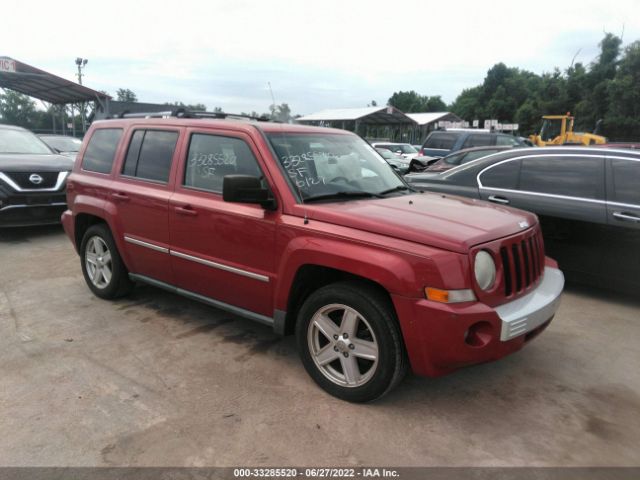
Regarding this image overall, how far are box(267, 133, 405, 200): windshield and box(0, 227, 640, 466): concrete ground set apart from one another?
4.52 feet

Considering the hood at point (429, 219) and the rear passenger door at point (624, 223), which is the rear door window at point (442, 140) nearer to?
the rear passenger door at point (624, 223)

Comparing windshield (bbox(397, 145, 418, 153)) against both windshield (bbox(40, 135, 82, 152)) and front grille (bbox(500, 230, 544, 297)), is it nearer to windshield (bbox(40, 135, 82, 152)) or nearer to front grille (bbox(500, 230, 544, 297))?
windshield (bbox(40, 135, 82, 152))

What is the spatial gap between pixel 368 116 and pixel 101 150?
1284 inches

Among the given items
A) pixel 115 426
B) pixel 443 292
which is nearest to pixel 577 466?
pixel 443 292

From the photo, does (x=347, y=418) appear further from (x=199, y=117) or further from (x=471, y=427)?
(x=199, y=117)

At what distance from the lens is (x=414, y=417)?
9.87 ft

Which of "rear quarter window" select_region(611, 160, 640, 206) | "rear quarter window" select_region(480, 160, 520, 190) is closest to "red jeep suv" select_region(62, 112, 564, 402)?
"rear quarter window" select_region(611, 160, 640, 206)

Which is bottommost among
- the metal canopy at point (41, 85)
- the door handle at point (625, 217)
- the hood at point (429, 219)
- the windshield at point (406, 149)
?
the windshield at point (406, 149)

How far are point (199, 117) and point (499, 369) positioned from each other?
131 inches

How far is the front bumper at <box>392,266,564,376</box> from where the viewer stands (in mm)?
2682

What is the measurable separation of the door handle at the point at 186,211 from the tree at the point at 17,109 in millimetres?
65242

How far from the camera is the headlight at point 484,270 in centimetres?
280

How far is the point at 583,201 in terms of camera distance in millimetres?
5023

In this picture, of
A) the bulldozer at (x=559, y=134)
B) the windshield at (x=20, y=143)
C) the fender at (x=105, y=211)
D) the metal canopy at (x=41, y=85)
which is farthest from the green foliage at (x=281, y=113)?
the metal canopy at (x=41, y=85)
